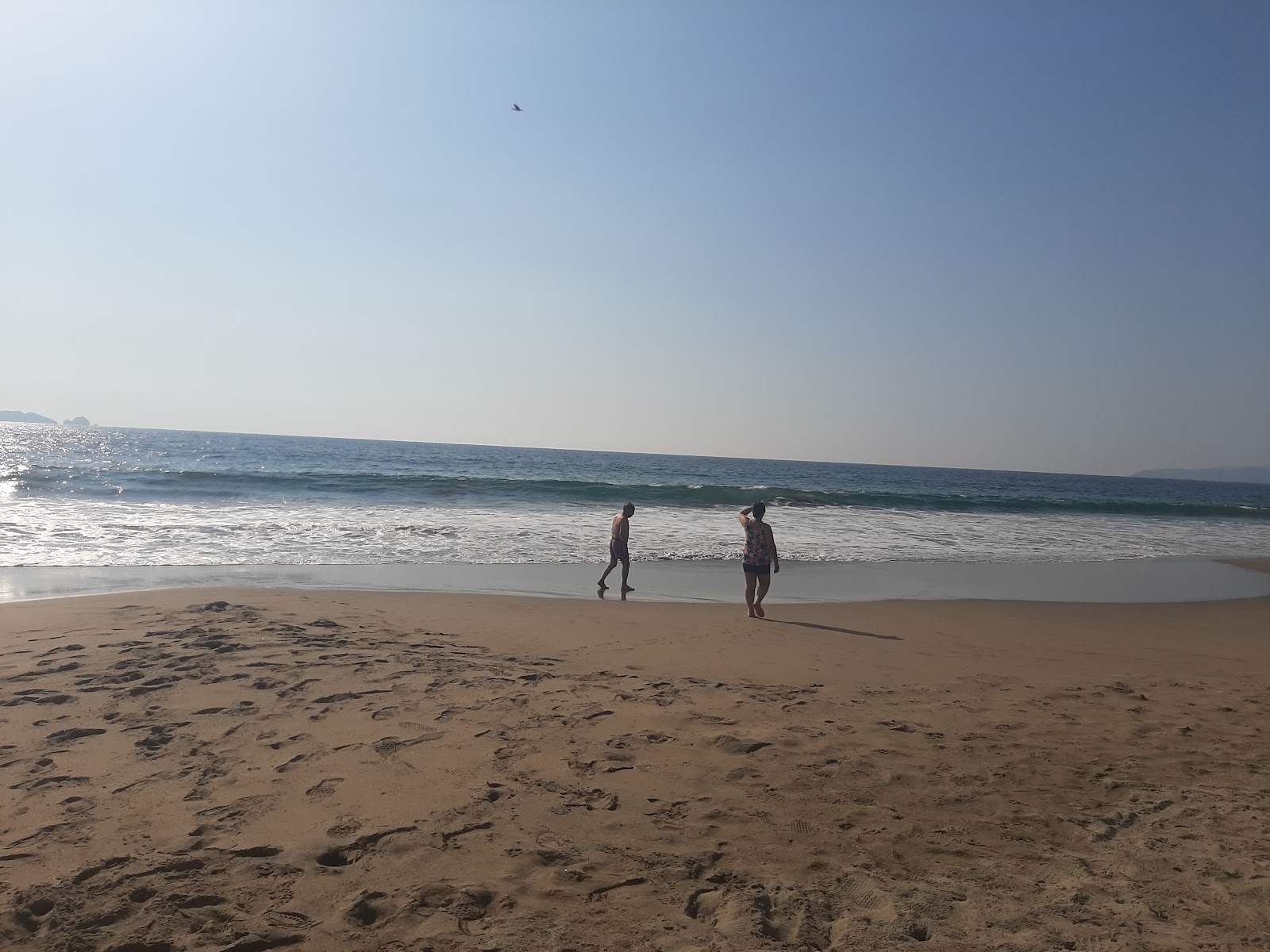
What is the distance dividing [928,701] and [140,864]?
5177 mm

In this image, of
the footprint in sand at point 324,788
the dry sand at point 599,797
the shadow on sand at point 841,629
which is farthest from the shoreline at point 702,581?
the footprint in sand at point 324,788

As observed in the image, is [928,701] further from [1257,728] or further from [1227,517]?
[1227,517]

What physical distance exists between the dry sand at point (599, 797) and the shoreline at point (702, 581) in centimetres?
316

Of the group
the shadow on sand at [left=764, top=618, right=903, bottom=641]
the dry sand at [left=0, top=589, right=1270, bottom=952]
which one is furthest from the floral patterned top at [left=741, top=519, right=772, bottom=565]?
the dry sand at [left=0, top=589, right=1270, bottom=952]

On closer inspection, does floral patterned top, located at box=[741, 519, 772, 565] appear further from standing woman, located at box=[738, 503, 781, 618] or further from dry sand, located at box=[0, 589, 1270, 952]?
dry sand, located at box=[0, 589, 1270, 952]

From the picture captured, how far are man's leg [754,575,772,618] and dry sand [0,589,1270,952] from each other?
2000mm

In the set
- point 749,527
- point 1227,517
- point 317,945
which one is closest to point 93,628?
point 317,945

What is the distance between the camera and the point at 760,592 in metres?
9.20

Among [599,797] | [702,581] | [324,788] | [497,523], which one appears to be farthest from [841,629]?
[497,523]

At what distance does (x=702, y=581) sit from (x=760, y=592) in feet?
9.63

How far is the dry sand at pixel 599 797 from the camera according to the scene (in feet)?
9.06

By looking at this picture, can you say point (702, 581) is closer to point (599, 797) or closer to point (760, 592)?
point (760, 592)

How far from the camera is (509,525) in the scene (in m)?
18.9

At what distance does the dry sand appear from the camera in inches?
109
